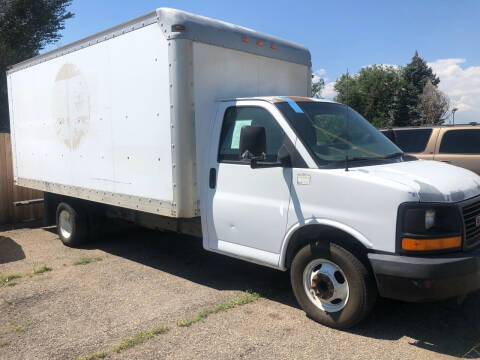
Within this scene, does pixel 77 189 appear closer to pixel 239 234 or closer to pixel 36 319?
pixel 36 319

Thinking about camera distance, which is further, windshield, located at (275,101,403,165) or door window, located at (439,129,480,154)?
door window, located at (439,129,480,154)

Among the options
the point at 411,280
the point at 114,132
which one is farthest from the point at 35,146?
the point at 411,280

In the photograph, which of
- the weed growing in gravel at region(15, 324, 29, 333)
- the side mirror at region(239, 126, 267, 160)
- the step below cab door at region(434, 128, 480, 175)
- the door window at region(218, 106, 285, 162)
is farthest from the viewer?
the step below cab door at region(434, 128, 480, 175)

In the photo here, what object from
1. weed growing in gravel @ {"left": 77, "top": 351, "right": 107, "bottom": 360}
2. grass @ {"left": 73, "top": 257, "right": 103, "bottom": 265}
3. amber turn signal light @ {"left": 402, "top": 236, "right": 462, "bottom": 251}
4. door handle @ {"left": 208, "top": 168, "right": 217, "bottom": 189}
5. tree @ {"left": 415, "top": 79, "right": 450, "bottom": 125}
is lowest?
grass @ {"left": 73, "top": 257, "right": 103, "bottom": 265}

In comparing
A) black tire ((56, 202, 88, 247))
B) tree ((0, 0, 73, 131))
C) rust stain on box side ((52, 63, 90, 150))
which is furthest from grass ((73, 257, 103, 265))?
tree ((0, 0, 73, 131))

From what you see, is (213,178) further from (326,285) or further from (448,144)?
(448,144)

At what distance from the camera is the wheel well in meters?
3.74

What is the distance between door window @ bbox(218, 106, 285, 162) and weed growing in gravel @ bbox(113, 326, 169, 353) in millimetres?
1870

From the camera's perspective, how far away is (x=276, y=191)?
422cm

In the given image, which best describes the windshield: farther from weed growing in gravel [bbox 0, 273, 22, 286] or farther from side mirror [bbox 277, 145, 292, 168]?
weed growing in gravel [bbox 0, 273, 22, 286]

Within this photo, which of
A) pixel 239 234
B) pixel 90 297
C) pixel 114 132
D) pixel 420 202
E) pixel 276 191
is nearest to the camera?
pixel 420 202

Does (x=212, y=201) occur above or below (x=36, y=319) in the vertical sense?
above

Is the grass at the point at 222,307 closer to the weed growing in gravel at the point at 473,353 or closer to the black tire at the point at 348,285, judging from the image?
the black tire at the point at 348,285

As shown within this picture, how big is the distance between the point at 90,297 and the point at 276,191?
256 cm
